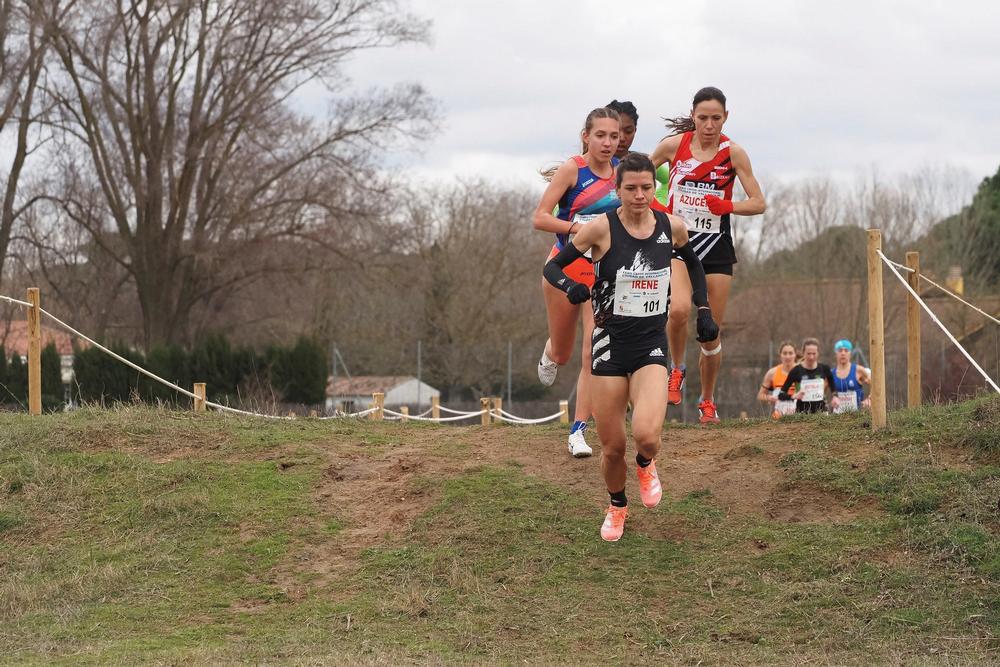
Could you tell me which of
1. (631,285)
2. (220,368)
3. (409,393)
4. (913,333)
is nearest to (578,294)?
(631,285)

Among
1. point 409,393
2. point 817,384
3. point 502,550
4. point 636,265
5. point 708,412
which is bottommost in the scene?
point 409,393

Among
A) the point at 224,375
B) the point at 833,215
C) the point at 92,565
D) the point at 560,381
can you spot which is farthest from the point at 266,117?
the point at 92,565

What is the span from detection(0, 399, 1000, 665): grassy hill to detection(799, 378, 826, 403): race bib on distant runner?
12.5ft

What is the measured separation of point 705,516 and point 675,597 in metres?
1.01

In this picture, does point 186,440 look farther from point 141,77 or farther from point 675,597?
point 141,77

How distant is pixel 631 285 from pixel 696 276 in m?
0.77

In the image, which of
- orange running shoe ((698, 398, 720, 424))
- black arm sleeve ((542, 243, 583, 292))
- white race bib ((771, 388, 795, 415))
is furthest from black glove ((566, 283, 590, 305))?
white race bib ((771, 388, 795, 415))

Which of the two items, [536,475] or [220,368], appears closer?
[536,475]

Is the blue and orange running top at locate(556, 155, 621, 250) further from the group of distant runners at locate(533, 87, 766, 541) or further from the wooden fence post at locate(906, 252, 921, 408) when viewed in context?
the wooden fence post at locate(906, 252, 921, 408)

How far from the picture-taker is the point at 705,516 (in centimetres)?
793

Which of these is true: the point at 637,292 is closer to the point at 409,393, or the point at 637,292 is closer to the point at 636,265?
the point at 636,265

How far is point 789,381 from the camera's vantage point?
13.7 meters

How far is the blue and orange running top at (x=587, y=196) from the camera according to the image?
8.45 meters

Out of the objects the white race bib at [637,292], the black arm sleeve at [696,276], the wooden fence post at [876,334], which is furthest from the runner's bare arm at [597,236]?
the wooden fence post at [876,334]
